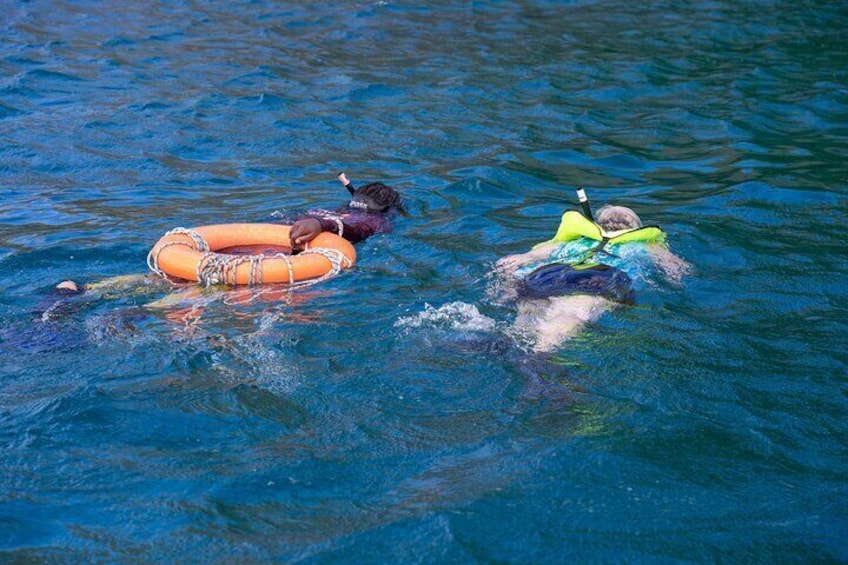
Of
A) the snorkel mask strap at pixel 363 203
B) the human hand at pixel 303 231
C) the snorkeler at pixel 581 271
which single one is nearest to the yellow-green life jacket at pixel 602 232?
the snorkeler at pixel 581 271

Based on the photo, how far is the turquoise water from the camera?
388 centimetres

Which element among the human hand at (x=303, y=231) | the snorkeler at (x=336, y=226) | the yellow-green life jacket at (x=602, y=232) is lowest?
the snorkeler at (x=336, y=226)

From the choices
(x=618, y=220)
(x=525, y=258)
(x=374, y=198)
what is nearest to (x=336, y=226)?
(x=374, y=198)

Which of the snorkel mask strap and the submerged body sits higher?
the submerged body

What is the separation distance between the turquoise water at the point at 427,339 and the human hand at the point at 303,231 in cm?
41

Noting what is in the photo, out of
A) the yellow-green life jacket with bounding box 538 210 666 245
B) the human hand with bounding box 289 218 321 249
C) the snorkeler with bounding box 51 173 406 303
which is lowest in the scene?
the snorkeler with bounding box 51 173 406 303

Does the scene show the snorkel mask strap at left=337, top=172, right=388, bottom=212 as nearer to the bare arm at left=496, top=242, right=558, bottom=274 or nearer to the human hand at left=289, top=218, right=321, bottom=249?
the human hand at left=289, top=218, right=321, bottom=249

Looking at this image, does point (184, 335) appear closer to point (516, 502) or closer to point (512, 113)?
point (516, 502)

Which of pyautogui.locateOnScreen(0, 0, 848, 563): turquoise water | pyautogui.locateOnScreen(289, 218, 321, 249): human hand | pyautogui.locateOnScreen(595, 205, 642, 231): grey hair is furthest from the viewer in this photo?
pyautogui.locateOnScreen(289, 218, 321, 249): human hand

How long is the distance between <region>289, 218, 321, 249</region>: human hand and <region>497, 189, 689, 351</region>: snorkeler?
133 cm

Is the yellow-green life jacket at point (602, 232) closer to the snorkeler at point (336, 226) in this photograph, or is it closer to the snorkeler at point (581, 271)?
the snorkeler at point (581, 271)

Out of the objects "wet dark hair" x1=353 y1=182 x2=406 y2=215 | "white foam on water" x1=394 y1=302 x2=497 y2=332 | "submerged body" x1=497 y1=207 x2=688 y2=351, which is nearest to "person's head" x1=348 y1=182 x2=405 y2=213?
"wet dark hair" x1=353 y1=182 x2=406 y2=215

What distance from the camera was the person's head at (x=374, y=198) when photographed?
7.74 metres

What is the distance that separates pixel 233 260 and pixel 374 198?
177 cm
